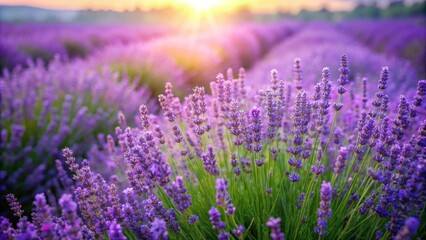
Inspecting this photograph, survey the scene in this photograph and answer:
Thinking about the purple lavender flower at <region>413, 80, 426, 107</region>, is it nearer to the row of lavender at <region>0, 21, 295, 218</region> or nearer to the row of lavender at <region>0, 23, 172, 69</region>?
the row of lavender at <region>0, 21, 295, 218</region>

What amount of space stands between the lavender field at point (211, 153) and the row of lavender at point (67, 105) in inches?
0.8

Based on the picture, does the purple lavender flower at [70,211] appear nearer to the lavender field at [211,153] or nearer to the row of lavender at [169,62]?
the lavender field at [211,153]

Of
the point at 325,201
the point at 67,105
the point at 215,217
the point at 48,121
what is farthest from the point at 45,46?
the point at 325,201

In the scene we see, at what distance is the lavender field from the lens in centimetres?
137

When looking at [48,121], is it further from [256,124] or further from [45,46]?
[45,46]

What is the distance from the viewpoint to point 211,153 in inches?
54.0

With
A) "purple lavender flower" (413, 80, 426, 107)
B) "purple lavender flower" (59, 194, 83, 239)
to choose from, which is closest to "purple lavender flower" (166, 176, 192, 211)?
"purple lavender flower" (59, 194, 83, 239)

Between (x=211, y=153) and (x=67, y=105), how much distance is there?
2.84m

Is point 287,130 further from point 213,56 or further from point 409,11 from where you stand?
point 409,11

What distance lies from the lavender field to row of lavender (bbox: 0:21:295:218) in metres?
0.02

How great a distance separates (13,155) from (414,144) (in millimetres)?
3195

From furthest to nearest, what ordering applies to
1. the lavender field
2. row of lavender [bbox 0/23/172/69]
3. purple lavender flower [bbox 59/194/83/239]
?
1. row of lavender [bbox 0/23/172/69]
2. the lavender field
3. purple lavender flower [bbox 59/194/83/239]

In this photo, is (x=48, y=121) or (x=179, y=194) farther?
(x=48, y=121)

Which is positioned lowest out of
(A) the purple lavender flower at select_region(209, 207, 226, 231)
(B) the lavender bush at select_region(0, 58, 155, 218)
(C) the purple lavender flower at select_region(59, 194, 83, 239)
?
(A) the purple lavender flower at select_region(209, 207, 226, 231)
